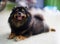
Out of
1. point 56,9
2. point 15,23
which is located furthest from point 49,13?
point 15,23

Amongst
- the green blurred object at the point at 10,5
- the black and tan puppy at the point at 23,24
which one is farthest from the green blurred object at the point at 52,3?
the green blurred object at the point at 10,5

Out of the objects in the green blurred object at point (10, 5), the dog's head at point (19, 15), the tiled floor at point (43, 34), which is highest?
the green blurred object at point (10, 5)

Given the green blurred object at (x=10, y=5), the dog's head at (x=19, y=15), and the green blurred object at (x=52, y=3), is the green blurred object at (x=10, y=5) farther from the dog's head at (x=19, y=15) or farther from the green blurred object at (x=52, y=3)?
the green blurred object at (x=52, y=3)

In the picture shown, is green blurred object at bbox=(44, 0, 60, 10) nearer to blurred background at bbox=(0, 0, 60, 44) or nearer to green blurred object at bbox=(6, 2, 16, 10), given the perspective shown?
blurred background at bbox=(0, 0, 60, 44)

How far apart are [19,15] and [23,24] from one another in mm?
81

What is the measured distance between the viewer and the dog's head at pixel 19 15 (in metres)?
1.20

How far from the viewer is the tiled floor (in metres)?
1.20

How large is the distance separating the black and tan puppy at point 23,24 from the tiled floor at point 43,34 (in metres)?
0.03

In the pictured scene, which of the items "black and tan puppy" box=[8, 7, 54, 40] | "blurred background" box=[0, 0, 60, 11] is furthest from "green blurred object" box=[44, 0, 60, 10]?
"black and tan puppy" box=[8, 7, 54, 40]

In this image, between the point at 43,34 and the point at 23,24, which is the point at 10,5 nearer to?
the point at 23,24

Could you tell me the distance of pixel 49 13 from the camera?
1.27 m

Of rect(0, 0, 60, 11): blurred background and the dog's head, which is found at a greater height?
rect(0, 0, 60, 11): blurred background

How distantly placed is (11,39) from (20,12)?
0.76ft

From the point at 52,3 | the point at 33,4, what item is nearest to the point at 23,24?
the point at 33,4
